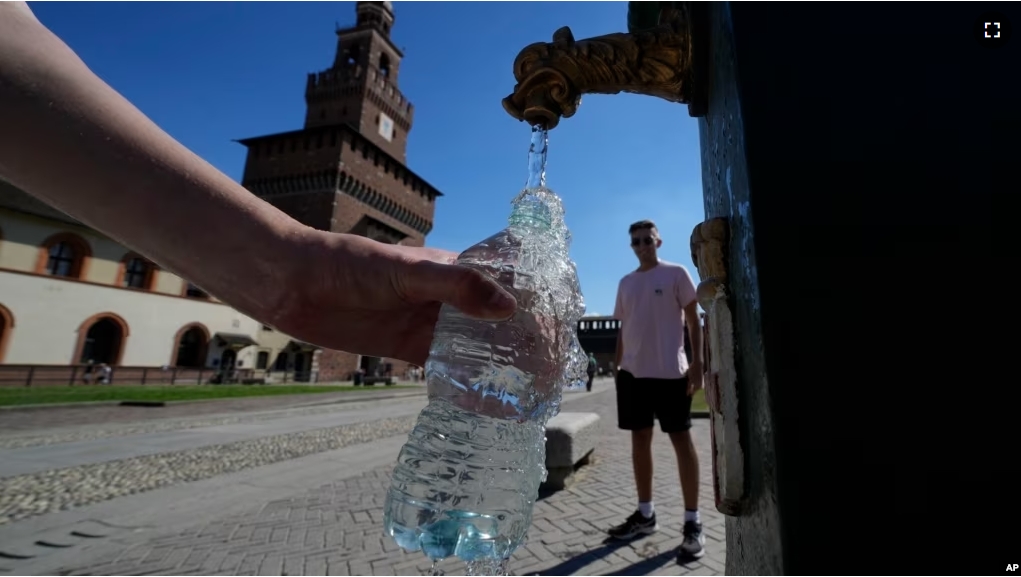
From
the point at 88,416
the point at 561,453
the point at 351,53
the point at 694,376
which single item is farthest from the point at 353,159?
the point at 694,376

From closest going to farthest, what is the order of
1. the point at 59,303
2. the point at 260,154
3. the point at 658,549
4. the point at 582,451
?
the point at 658,549 → the point at 582,451 → the point at 59,303 → the point at 260,154

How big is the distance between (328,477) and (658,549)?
331cm

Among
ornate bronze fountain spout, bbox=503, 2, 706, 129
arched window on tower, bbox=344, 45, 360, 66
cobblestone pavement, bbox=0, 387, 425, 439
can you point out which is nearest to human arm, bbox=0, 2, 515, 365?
ornate bronze fountain spout, bbox=503, 2, 706, 129

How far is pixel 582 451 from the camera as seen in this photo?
4.77 metres

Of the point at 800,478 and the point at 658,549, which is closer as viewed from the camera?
the point at 800,478

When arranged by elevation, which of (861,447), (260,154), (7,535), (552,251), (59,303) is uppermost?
(260,154)

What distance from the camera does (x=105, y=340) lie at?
84.8ft

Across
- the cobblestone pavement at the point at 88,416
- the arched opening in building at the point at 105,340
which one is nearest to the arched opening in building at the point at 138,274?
the arched opening in building at the point at 105,340

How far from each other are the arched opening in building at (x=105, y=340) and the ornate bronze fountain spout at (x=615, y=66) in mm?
31613

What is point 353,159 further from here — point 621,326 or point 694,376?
point 694,376

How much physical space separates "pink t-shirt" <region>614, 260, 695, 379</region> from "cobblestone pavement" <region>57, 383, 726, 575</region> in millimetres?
1097

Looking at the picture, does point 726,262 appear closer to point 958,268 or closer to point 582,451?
point 958,268

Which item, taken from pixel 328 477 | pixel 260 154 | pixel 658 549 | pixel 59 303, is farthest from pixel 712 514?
pixel 260 154

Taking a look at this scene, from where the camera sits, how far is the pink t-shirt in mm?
3287
